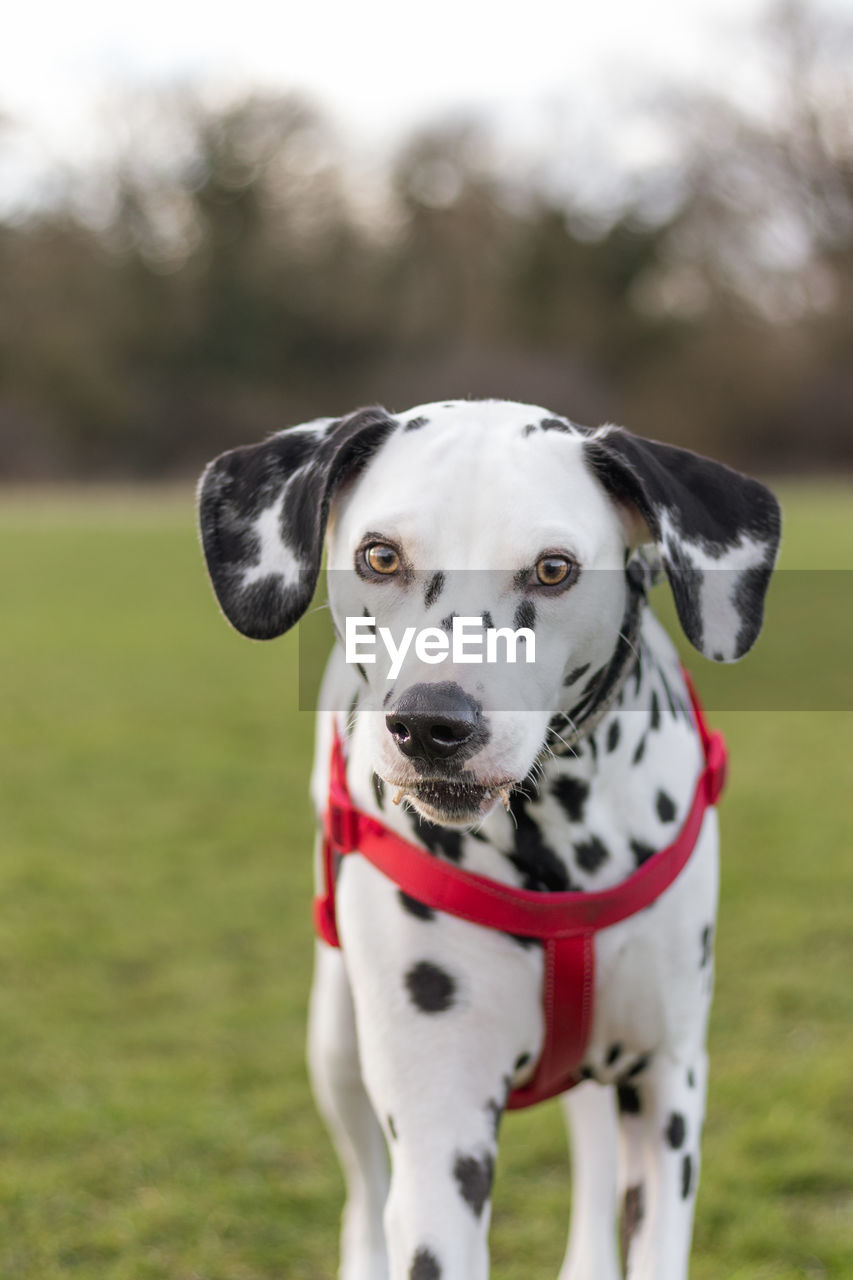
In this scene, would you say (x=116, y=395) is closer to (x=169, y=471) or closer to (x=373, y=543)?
Answer: (x=169, y=471)

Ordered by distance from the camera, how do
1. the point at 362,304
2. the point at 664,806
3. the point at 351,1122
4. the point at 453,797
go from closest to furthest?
the point at 453,797
the point at 664,806
the point at 351,1122
the point at 362,304

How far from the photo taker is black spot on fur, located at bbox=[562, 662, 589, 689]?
216cm

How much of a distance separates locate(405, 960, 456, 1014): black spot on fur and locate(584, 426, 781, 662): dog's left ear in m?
0.68

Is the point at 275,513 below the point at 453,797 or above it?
above

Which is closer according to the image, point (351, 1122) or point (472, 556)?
point (472, 556)

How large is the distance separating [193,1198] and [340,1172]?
43 cm

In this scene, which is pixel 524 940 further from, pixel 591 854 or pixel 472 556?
pixel 472 556

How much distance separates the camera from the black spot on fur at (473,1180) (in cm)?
217

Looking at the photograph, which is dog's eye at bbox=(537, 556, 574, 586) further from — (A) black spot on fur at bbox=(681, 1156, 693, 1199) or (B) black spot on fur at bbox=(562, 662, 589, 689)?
(A) black spot on fur at bbox=(681, 1156, 693, 1199)

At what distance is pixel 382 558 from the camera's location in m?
2.12

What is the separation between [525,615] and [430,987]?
65cm

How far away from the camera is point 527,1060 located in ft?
7.73

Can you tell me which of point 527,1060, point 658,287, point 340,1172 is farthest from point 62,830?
point 658,287

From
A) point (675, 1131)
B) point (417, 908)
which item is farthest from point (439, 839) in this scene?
point (675, 1131)
